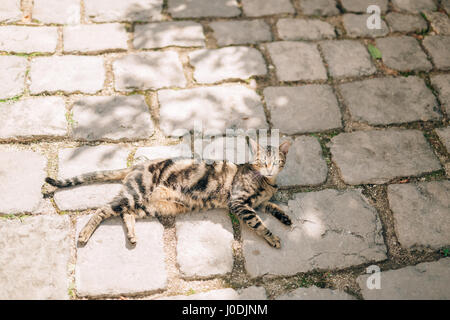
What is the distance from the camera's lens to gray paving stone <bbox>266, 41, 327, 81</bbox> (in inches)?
161

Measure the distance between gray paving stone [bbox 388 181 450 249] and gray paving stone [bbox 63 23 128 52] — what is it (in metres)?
3.14

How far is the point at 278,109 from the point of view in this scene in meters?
3.81

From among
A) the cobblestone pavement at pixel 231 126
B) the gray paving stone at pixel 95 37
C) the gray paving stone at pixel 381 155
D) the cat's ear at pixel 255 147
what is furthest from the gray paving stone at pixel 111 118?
the gray paving stone at pixel 381 155

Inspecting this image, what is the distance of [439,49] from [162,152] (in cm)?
340

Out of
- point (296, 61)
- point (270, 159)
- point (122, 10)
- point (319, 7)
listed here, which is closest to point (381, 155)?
point (270, 159)

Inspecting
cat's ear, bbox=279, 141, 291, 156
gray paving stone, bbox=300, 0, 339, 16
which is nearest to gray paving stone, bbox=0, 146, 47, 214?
cat's ear, bbox=279, 141, 291, 156

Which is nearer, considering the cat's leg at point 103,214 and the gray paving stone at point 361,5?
the cat's leg at point 103,214

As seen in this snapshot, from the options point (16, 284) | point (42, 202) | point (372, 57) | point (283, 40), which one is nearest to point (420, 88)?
point (372, 57)

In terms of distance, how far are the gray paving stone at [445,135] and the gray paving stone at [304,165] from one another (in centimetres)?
122

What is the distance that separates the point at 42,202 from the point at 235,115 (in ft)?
6.16

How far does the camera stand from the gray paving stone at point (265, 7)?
4.60m

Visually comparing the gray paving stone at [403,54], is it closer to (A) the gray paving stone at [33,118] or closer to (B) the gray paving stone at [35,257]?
(A) the gray paving stone at [33,118]

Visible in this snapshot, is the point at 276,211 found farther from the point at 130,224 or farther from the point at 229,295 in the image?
the point at 130,224

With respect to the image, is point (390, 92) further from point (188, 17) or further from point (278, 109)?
point (188, 17)
